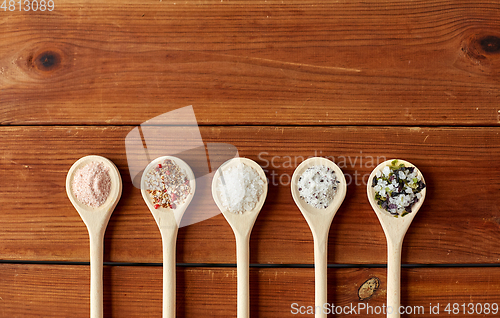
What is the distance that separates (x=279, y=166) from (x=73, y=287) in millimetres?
406

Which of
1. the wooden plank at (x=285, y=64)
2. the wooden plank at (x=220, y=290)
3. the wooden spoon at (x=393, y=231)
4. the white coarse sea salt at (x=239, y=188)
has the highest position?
the wooden plank at (x=285, y=64)

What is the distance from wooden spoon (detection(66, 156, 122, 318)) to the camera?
0.52 metres

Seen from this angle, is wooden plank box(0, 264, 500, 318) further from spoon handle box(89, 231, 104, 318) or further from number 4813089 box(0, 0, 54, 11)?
number 4813089 box(0, 0, 54, 11)

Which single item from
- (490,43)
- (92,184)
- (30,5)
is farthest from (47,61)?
(490,43)

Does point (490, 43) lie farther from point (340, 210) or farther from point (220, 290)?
point (220, 290)

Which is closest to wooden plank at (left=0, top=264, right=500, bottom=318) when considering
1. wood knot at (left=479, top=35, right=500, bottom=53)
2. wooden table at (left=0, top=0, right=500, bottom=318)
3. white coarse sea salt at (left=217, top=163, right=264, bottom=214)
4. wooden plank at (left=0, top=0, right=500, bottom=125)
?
wooden table at (left=0, top=0, right=500, bottom=318)

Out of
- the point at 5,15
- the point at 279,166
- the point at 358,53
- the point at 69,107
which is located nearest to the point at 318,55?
the point at 358,53

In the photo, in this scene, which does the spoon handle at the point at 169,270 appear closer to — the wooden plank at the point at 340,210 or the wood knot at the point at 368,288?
the wooden plank at the point at 340,210

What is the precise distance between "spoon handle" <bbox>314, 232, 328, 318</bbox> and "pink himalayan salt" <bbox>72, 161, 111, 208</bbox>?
36cm

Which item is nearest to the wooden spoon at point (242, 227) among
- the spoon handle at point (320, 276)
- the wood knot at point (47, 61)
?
the spoon handle at point (320, 276)

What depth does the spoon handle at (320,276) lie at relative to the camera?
511 millimetres

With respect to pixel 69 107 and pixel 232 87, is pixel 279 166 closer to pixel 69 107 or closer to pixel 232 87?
pixel 232 87

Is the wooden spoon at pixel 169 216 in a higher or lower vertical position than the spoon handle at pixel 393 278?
higher

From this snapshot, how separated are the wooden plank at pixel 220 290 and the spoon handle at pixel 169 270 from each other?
26mm
